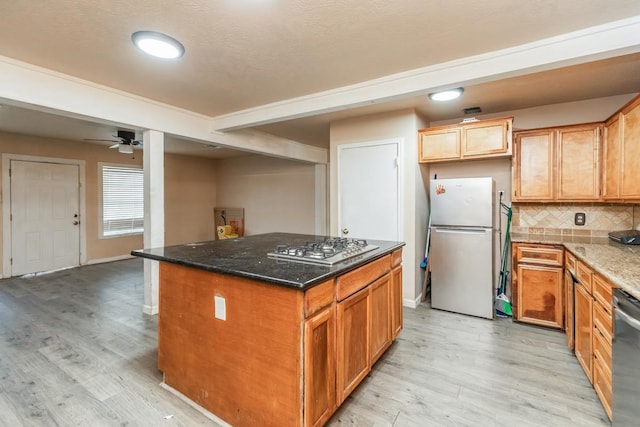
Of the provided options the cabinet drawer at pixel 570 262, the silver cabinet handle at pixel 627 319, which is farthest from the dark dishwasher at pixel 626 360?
the cabinet drawer at pixel 570 262

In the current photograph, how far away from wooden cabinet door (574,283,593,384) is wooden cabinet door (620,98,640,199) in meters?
0.87

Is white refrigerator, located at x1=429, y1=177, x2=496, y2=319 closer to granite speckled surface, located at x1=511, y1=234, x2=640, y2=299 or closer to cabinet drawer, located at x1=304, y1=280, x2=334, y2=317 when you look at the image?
granite speckled surface, located at x1=511, y1=234, x2=640, y2=299

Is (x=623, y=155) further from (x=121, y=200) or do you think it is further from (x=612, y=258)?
(x=121, y=200)

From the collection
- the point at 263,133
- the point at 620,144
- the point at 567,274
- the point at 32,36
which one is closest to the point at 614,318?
the point at 567,274

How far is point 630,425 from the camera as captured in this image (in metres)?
1.47

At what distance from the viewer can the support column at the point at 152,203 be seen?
3.43m

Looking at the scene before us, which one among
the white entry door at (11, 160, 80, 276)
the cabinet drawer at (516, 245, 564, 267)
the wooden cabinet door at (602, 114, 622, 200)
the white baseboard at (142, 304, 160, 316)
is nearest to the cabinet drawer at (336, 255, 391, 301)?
the cabinet drawer at (516, 245, 564, 267)

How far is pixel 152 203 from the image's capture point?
3434 millimetres

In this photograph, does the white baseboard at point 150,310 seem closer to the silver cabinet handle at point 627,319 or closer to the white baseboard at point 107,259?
the white baseboard at point 107,259

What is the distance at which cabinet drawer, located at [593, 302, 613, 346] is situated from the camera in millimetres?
1710

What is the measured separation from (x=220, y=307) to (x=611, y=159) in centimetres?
350

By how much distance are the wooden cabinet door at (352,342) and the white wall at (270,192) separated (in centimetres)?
430

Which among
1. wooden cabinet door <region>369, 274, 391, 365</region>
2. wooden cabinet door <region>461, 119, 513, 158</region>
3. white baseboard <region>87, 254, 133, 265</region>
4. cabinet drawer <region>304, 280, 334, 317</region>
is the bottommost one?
white baseboard <region>87, 254, 133, 265</region>

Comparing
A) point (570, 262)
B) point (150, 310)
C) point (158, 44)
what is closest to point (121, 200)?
point (150, 310)
